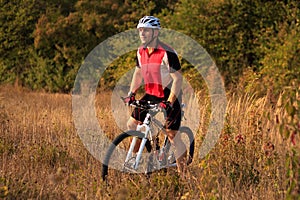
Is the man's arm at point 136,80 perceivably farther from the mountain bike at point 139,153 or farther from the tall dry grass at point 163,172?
the tall dry grass at point 163,172

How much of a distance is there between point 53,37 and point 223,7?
9144 mm

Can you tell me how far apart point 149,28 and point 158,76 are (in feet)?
1.80

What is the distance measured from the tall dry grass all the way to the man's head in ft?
4.37

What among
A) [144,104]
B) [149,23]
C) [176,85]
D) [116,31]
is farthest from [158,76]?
[116,31]

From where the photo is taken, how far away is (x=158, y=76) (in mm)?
6059

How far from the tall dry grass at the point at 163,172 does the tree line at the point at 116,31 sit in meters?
8.18

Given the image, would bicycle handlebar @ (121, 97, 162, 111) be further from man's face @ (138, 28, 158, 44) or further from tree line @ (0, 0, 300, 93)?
tree line @ (0, 0, 300, 93)

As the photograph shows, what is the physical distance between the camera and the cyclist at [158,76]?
5.91m

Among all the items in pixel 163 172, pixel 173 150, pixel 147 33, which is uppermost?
pixel 147 33

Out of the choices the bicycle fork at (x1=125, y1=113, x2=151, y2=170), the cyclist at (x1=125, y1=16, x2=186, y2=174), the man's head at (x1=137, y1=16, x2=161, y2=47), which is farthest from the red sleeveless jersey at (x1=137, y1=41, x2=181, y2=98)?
the bicycle fork at (x1=125, y1=113, x2=151, y2=170)

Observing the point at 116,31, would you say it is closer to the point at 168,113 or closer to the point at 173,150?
the point at 173,150

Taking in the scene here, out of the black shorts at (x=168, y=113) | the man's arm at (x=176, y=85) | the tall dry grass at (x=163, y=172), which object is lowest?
the tall dry grass at (x=163, y=172)

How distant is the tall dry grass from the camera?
4.96 metres

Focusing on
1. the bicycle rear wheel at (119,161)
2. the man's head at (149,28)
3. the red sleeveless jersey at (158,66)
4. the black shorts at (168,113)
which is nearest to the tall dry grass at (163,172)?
the bicycle rear wheel at (119,161)
